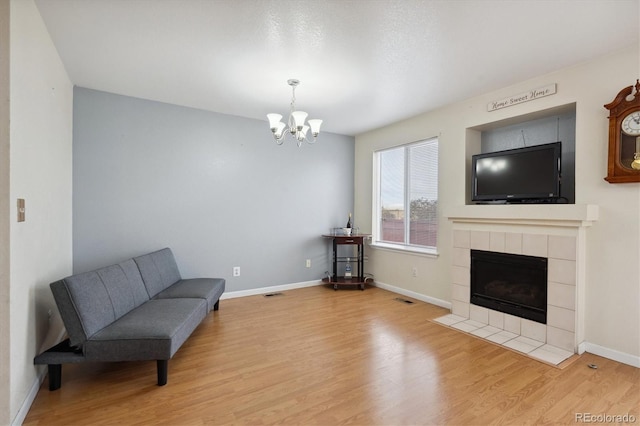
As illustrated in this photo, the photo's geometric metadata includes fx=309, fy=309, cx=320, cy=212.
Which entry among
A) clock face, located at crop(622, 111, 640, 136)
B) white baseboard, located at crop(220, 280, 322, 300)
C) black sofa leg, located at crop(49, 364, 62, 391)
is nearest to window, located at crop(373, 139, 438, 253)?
white baseboard, located at crop(220, 280, 322, 300)

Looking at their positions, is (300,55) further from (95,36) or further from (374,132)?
(374,132)

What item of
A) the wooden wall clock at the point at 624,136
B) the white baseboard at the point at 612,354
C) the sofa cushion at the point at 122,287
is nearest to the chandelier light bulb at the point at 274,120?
the sofa cushion at the point at 122,287

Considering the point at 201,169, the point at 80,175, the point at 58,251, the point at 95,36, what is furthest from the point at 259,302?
the point at 95,36

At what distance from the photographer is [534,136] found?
136 inches

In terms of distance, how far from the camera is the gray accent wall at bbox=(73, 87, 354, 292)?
353 centimetres

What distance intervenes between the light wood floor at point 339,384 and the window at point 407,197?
162 cm

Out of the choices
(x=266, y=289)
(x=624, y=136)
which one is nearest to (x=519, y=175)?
(x=624, y=136)

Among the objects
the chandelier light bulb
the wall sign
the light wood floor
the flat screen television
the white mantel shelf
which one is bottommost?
the light wood floor

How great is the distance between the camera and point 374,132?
5203mm

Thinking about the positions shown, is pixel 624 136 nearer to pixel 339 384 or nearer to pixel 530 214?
pixel 530 214

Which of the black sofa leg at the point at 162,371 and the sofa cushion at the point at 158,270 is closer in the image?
the black sofa leg at the point at 162,371

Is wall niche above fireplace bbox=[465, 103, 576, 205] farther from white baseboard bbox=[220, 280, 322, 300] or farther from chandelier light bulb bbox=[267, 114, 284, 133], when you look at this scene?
white baseboard bbox=[220, 280, 322, 300]

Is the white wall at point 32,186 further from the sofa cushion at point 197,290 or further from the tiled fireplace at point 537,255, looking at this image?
the tiled fireplace at point 537,255

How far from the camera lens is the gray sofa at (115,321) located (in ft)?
7.01
